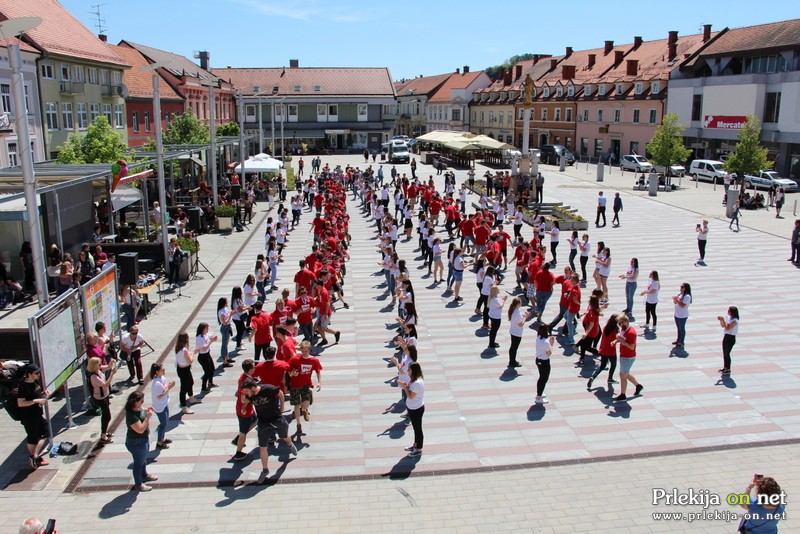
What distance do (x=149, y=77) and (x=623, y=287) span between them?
44944 millimetres

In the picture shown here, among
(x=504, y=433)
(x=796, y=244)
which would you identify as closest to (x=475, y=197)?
(x=796, y=244)

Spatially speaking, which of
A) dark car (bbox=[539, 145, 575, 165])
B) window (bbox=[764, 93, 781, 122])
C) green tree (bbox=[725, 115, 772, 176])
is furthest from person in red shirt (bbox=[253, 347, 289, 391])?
dark car (bbox=[539, 145, 575, 165])

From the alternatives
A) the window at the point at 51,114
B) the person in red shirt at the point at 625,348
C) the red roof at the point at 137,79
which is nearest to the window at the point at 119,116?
the red roof at the point at 137,79

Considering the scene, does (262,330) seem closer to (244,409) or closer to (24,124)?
(244,409)

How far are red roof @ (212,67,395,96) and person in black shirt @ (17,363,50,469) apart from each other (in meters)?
69.2

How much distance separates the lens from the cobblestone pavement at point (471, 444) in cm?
832

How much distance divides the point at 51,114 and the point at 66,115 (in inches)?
67.7

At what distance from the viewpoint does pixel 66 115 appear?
3756cm

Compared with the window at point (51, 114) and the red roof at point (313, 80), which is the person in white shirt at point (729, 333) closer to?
the window at point (51, 114)

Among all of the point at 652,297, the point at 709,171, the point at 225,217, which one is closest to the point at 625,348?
the point at 652,297

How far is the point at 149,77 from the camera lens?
173ft

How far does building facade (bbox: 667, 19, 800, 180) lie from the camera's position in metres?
45.3

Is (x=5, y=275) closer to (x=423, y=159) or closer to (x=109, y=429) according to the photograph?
(x=109, y=429)

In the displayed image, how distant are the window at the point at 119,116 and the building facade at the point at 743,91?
42127 mm
